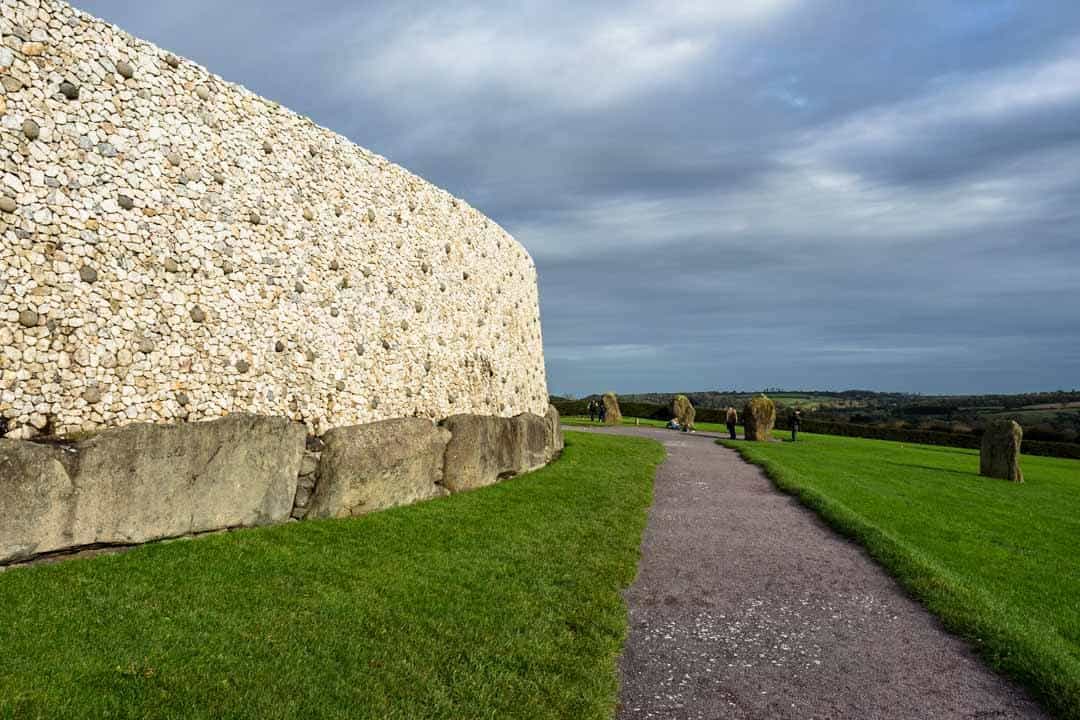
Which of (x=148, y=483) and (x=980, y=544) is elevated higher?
(x=148, y=483)

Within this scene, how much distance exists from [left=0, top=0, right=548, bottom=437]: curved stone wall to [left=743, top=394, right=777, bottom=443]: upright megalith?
24.1 meters

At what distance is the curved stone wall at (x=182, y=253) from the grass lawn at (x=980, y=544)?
989cm

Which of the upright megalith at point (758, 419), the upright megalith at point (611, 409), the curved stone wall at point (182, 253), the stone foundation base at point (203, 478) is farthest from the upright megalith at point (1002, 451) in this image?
the upright megalith at point (611, 409)

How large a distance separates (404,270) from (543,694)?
1102cm

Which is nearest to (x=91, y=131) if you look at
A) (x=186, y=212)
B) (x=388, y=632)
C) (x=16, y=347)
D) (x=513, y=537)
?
(x=186, y=212)

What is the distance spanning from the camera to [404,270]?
1509 centimetres

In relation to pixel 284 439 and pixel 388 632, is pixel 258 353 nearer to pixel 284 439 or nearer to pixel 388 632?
pixel 284 439

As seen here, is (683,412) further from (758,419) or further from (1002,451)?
(1002,451)

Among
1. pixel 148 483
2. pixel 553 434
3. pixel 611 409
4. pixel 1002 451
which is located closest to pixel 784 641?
pixel 148 483

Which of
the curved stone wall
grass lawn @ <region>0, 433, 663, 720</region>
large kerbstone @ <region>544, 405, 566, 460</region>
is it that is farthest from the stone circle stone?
grass lawn @ <region>0, 433, 663, 720</region>

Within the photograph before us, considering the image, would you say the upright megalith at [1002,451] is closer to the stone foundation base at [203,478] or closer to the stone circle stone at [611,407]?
the stone foundation base at [203,478]

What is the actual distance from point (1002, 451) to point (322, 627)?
2646cm

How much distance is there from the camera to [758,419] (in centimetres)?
3525

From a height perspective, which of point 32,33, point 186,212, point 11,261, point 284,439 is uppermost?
point 32,33
